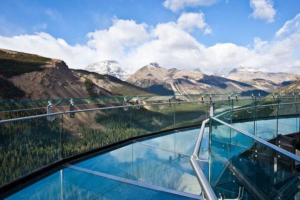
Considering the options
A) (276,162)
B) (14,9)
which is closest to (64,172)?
(276,162)

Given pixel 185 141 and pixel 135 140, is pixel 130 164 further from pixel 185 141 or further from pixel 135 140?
pixel 185 141

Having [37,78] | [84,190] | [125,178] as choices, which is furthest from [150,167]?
[37,78]

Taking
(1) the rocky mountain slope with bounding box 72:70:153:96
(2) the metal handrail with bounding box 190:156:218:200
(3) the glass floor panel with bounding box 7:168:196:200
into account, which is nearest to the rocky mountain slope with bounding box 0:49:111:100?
(1) the rocky mountain slope with bounding box 72:70:153:96

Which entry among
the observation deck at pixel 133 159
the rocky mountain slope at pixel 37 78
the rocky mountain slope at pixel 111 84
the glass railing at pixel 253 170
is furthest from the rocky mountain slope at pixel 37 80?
the glass railing at pixel 253 170

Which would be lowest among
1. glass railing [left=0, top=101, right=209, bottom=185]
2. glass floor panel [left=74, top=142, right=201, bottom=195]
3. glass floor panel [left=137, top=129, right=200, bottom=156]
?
glass floor panel [left=74, top=142, right=201, bottom=195]

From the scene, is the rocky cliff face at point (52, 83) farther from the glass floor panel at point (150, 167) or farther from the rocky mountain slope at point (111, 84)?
the glass floor panel at point (150, 167)

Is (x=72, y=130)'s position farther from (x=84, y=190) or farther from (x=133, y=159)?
(x=84, y=190)

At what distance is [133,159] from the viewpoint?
4.06 meters

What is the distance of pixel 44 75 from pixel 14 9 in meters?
32.7

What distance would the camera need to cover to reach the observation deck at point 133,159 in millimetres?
1578

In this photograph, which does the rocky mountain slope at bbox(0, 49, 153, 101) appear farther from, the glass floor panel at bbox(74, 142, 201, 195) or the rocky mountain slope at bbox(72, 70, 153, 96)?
the glass floor panel at bbox(74, 142, 201, 195)

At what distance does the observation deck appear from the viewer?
5.18 feet

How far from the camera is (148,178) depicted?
10.9 ft

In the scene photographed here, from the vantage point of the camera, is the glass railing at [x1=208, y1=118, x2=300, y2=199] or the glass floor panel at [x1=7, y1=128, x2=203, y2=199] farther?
the glass floor panel at [x1=7, y1=128, x2=203, y2=199]
